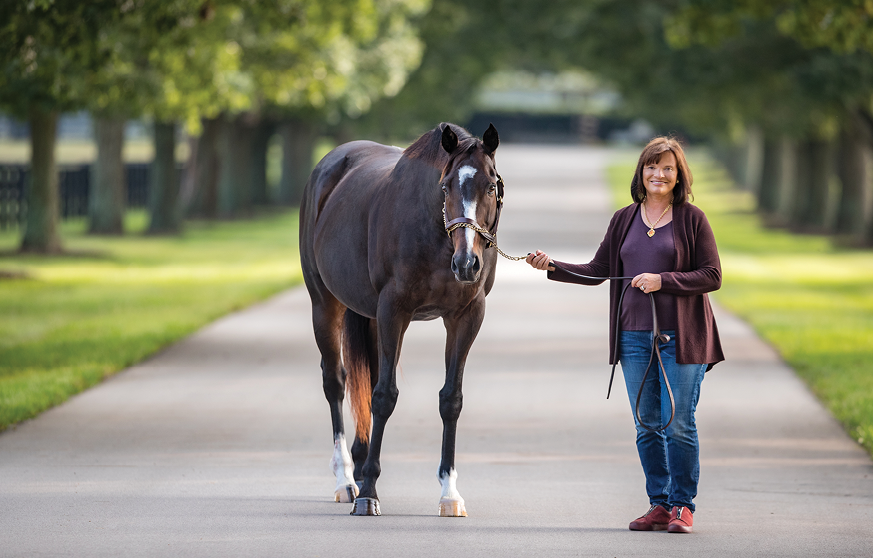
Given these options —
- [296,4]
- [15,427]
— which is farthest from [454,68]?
[15,427]

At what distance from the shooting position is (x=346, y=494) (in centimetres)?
Answer: 693

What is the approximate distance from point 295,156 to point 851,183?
1806cm

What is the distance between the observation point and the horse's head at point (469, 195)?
591cm

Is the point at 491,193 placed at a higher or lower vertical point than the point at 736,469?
higher

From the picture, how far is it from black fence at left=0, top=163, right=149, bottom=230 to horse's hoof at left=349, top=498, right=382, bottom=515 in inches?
830

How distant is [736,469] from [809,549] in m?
2.01

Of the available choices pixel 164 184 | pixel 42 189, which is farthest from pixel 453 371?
pixel 164 184

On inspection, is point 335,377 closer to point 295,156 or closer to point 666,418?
point 666,418

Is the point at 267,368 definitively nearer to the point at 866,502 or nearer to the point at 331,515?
the point at 331,515

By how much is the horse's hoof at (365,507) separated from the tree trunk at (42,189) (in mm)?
16762

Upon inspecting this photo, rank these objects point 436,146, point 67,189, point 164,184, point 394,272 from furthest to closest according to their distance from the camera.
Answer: point 67,189 < point 164,184 < point 394,272 < point 436,146

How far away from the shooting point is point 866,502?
6973 mm

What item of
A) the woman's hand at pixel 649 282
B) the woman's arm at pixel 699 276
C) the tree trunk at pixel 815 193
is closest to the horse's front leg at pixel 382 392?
the woman's hand at pixel 649 282

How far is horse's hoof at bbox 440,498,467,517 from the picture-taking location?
21.3 feet
